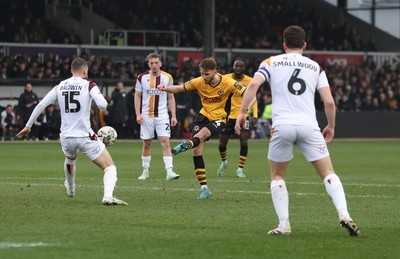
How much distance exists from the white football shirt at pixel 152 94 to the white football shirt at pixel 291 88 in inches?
368

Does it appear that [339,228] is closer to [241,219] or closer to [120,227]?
[241,219]

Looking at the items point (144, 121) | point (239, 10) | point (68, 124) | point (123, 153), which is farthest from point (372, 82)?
point (68, 124)

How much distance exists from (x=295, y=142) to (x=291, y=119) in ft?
0.88

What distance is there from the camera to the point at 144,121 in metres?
20.1

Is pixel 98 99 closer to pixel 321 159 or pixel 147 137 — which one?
pixel 321 159

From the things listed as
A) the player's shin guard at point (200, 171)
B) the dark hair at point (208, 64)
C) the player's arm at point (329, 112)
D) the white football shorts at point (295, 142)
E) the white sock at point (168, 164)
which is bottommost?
the white sock at point (168, 164)

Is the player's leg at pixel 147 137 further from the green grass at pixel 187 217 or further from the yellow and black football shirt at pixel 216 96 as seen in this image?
the yellow and black football shirt at pixel 216 96

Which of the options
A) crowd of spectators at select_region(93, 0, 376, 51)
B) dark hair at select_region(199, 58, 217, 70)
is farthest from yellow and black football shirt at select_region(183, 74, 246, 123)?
crowd of spectators at select_region(93, 0, 376, 51)

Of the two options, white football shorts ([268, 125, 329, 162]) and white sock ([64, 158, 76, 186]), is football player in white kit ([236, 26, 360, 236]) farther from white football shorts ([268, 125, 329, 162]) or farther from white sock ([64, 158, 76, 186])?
white sock ([64, 158, 76, 186])

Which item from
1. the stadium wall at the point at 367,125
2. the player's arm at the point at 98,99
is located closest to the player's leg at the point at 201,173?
the player's arm at the point at 98,99

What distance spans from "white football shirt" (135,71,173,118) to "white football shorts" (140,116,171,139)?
0.09 metres

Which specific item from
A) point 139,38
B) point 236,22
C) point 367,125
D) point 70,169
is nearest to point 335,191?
point 70,169

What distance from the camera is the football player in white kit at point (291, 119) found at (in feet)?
34.1

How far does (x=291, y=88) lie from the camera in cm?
1044
